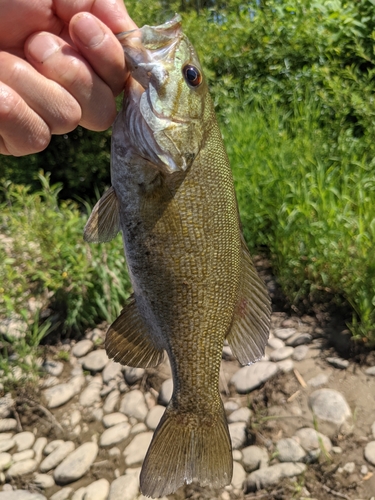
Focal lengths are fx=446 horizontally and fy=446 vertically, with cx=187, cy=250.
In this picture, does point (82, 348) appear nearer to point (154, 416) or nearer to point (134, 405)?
point (134, 405)

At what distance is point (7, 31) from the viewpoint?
1774 mm

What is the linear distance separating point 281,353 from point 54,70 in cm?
245

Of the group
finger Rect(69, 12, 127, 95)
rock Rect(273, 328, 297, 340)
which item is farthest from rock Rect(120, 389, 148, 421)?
finger Rect(69, 12, 127, 95)

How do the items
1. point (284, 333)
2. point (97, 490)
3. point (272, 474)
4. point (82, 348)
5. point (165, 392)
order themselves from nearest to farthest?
1. point (272, 474)
2. point (97, 490)
3. point (165, 392)
4. point (284, 333)
5. point (82, 348)

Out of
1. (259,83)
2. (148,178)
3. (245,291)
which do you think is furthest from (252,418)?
(259,83)

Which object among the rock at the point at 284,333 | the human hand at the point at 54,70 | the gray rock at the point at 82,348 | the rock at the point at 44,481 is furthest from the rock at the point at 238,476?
the human hand at the point at 54,70

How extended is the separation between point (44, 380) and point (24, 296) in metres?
0.72

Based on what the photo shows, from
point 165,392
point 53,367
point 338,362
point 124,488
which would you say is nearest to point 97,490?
point 124,488

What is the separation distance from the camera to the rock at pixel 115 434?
2961 mm

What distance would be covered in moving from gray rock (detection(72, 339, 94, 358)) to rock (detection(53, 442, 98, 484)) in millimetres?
832

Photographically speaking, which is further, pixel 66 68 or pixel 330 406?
pixel 330 406

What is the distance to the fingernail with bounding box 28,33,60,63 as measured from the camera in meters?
1.63

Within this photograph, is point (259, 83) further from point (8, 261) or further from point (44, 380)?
point (44, 380)

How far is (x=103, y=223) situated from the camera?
1717 mm
